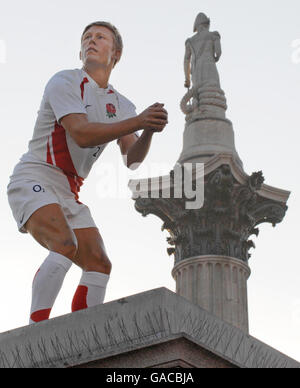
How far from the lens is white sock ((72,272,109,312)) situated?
5.42 metres

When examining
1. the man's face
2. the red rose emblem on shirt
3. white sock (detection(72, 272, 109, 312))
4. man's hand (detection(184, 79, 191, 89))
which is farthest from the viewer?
man's hand (detection(184, 79, 191, 89))

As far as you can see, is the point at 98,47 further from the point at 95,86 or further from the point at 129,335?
the point at 129,335

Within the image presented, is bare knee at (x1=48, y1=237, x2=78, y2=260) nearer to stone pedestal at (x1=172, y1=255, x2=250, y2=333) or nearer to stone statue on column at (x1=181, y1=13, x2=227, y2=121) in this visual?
stone pedestal at (x1=172, y1=255, x2=250, y2=333)

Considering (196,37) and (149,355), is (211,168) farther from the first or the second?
(149,355)

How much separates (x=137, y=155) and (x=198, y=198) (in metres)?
9.43

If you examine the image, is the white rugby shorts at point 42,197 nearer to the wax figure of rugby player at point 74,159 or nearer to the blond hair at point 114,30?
the wax figure of rugby player at point 74,159

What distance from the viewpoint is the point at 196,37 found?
60.4 ft

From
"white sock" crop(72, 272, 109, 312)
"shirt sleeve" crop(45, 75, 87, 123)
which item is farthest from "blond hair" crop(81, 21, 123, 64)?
"white sock" crop(72, 272, 109, 312)

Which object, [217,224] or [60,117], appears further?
[217,224]

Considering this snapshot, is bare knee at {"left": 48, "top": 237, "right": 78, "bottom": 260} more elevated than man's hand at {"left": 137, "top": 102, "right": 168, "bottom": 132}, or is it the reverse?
man's hand at {"left": 137, "top": 102, "right": 168, "bottom": 132}

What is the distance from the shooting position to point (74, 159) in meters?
5.65

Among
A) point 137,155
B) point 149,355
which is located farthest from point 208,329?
point 137,155

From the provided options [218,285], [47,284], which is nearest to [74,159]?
[47,284]

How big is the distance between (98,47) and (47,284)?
187cm
